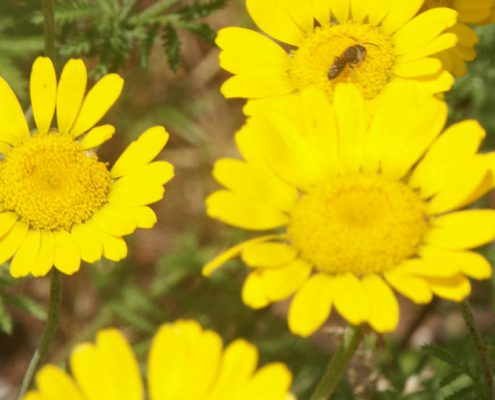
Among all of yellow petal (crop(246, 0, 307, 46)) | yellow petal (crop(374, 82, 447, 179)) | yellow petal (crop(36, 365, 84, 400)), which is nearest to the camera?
yellow petal (crop(36, 365, 84, 400))

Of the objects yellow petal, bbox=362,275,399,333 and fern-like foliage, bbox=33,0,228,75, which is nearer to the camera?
yellow petal, bbox=362,275,399,333

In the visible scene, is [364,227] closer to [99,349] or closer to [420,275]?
[420,275]

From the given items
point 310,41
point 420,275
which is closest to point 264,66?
point 310,41

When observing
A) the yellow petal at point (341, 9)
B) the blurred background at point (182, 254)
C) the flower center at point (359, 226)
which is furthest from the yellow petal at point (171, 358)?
the yellow petal at point (341, 9)

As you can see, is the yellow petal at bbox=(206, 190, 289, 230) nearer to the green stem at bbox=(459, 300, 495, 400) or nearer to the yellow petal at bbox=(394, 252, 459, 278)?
the yellow petal at bbox=(394, 252, 459, 278)

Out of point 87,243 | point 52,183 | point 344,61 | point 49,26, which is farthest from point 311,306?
point 49,26

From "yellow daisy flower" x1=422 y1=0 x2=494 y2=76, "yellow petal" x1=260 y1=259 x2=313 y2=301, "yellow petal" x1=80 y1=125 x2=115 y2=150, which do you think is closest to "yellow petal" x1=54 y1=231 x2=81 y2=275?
"yellow petal" x1=80 y1=125 x2=115 y2=150
